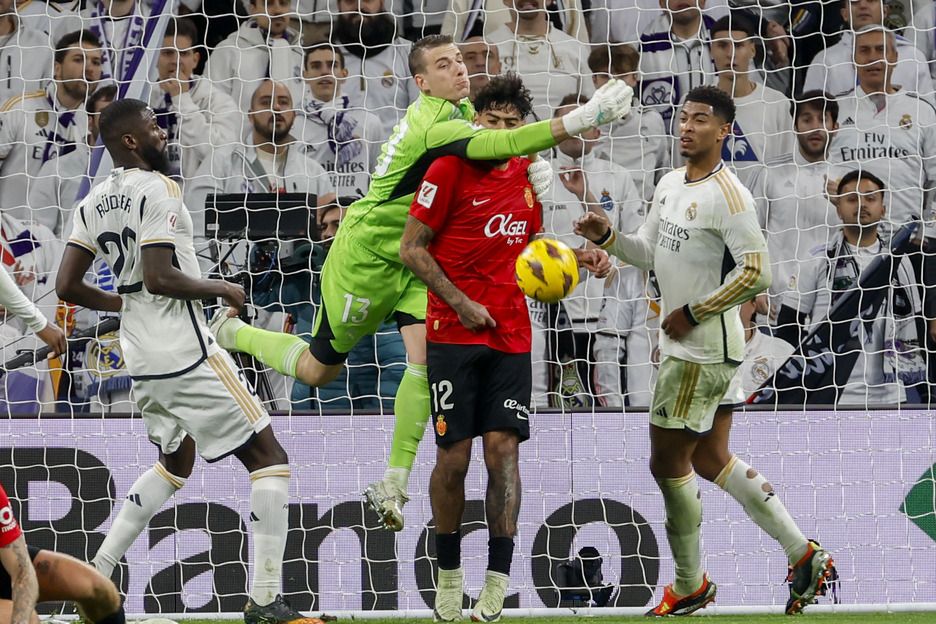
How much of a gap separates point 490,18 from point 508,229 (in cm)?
353

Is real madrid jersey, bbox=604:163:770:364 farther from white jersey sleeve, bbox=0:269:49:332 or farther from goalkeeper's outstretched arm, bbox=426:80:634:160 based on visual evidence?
white jersey sleeve, bbox=0:269:49:332

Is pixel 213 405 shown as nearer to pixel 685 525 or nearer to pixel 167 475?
pixel 167 475

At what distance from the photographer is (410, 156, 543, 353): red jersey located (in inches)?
203

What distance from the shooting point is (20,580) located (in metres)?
3.28

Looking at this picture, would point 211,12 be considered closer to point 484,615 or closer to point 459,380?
point 459,380

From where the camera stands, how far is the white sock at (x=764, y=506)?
5.69 meters

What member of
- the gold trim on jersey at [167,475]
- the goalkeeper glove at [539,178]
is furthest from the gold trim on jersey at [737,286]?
the gold trim on jersey at [167,475]

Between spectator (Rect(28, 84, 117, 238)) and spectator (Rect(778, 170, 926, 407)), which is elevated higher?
spectator (Rect(28, 84, 117, 238))

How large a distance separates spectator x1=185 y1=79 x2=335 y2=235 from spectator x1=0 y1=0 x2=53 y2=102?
1270 mm

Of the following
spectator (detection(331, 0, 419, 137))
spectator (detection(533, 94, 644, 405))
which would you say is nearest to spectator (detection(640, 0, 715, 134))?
spectator (detection(533, 94, 644, 405))

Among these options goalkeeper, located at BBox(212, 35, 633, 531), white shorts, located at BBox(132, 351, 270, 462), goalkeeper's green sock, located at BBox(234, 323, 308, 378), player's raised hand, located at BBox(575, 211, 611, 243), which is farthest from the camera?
goalkeeper's green sock, located at BBox(234, 323, 308, 378)

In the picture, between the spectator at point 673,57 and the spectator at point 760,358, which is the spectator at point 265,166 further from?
the spectator at point 760,358

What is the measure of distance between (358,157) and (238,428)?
3.72m

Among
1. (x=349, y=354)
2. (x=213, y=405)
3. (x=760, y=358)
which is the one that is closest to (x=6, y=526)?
(x=213, y=405)
